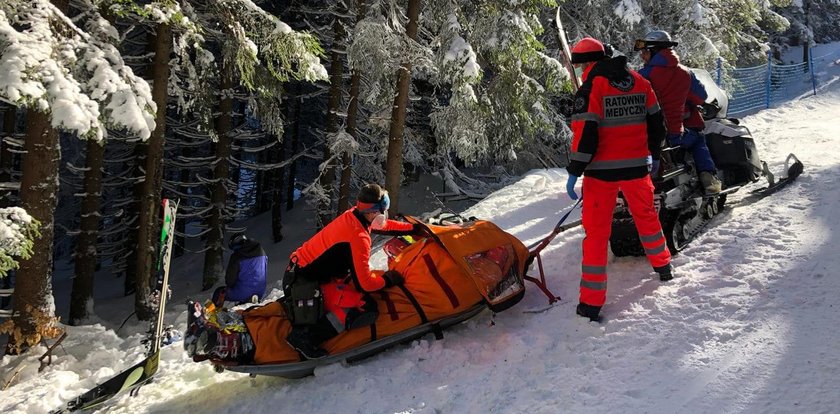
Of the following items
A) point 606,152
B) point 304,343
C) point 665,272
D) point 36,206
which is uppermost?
point 606,152

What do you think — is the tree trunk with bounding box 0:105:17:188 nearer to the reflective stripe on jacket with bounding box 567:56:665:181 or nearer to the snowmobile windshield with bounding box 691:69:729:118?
the reflective stripe on jacket with bounding box 567:56:665:181

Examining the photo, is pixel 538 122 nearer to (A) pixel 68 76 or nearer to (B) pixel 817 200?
(B) pixel 817 200

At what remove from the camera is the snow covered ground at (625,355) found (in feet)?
11.2

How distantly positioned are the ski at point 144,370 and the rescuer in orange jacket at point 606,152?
3396 millimetres

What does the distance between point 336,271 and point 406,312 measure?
0.65 m

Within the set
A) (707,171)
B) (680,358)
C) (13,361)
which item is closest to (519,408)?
(680,358)

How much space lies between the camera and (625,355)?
12.7ft

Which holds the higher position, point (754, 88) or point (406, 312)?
point (754, 88)

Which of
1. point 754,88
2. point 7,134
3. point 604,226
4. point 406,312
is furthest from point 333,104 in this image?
point 754,88

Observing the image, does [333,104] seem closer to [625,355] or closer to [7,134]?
[7,134]

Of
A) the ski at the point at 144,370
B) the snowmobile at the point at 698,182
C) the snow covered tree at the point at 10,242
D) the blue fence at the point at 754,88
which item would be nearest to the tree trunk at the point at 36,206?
the snow covered tree at the point at 10,242

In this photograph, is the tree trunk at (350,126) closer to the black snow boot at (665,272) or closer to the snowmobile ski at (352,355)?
the snowmobile ski at (352,355)

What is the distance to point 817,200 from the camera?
5.66 meters

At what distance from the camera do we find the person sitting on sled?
14.5 ft
